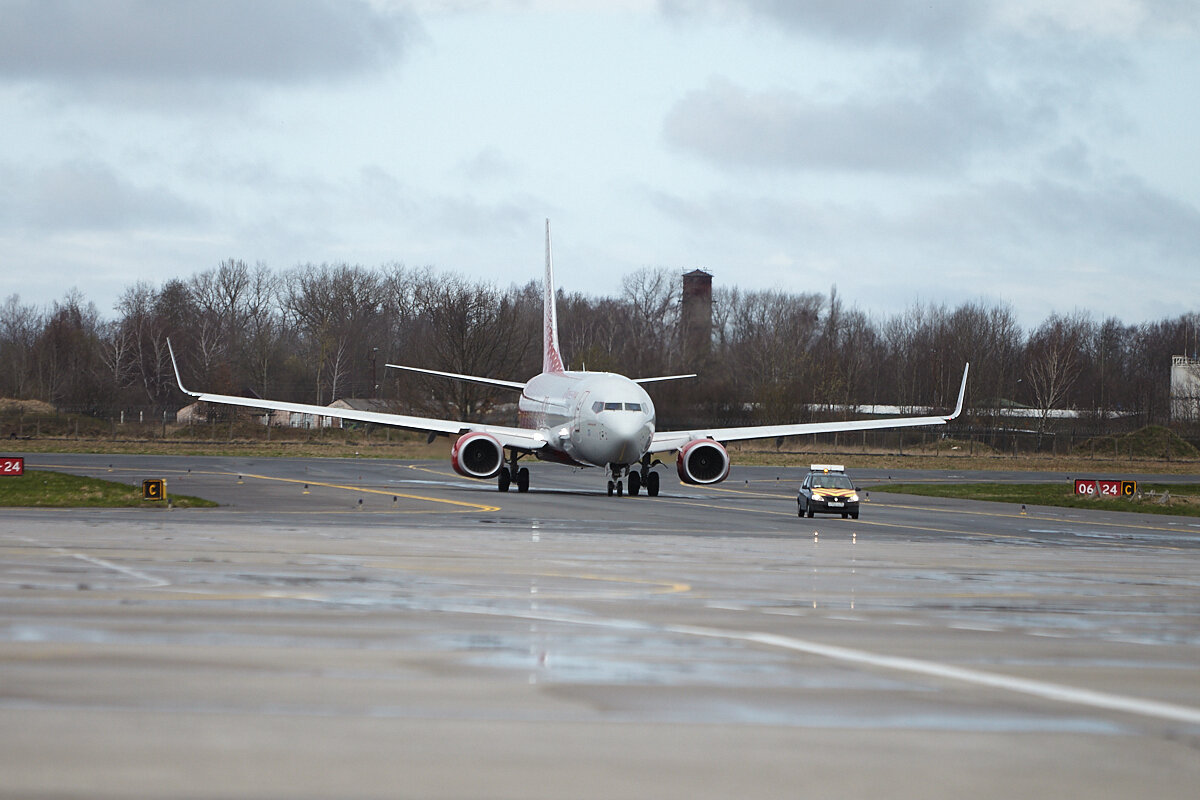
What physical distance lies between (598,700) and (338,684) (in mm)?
1794

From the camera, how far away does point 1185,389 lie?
429 feet

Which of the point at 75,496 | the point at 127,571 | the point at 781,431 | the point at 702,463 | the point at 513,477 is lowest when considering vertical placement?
the point at 75,496

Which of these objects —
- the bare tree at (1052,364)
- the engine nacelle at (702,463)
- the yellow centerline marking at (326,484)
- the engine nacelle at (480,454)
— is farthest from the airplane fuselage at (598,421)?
the bare tree at (1052,364)

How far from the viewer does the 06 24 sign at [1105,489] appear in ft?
150

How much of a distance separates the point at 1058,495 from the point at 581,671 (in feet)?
137

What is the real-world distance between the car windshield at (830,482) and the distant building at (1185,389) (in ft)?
293

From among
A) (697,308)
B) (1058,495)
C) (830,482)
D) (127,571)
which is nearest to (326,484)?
(830,482)

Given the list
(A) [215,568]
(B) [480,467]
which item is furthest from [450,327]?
Answer: (A) [215,568]

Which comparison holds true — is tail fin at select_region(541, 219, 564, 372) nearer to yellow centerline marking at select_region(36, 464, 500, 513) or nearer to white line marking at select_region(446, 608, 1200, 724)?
yellow centerline marking at select_region(36, 464, 500, 513)

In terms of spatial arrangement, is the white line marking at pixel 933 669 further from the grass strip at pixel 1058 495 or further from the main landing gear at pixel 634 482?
the grass strip at pixel 1058 495

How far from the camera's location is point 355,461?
227 ft

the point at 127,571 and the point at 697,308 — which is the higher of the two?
the point at 697,308

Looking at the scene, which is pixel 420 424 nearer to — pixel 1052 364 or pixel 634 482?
pixel 634 482

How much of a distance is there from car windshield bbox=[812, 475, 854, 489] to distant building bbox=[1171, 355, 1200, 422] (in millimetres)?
89297
